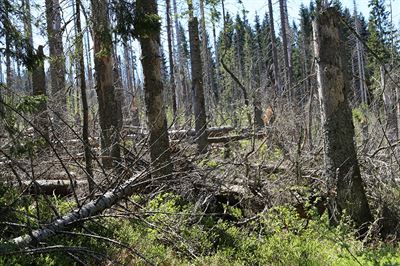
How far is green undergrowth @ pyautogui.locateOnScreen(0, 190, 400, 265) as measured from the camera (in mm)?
4226

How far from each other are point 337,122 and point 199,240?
2695mm

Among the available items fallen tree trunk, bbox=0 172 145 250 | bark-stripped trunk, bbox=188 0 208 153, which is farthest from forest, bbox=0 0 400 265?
bark-stripped trunk, bbox=188 0 208 153

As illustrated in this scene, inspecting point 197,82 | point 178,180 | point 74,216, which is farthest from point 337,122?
point 197,82

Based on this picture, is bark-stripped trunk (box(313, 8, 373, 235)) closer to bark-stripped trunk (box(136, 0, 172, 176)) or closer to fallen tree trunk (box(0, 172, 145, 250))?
bark-stripped trunk (box(136, 0, 172, 176))

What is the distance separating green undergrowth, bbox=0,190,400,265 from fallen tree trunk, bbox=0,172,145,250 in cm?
14

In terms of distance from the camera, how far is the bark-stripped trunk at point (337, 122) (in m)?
6.32

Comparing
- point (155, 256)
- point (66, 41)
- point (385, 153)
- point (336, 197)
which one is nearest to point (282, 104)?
point (385, 153)

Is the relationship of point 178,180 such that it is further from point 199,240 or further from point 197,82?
point 197,82

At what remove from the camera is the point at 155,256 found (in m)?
4.42

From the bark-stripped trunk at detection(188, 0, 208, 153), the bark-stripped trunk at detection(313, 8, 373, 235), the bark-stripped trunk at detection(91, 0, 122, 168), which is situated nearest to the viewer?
the bark-stripped trunk at detection(313, 8, 373, 235)

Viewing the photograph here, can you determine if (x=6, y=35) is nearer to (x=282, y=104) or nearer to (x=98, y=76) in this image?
(x=98, y=76)

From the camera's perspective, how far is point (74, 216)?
4.04 meters

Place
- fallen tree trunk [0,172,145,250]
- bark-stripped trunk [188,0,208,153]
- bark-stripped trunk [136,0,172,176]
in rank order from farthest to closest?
bark-stripped trunk [188,0,208,153] < bark-stripped trunk [136,0,172,176] < fallen tree trunk [0,172,145,250]

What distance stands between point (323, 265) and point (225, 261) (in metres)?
1.06
